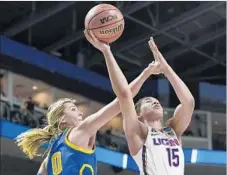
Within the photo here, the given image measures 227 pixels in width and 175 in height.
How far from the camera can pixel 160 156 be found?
4.32 metres

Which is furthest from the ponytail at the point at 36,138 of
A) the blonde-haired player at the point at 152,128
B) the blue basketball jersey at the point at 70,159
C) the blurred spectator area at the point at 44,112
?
the blurred spectator area at the point at 44,112

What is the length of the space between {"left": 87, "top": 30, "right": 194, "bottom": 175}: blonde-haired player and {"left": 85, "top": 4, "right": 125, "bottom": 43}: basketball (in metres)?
0.13

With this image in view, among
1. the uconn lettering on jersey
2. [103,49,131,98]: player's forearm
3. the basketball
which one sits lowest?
the uconn lettering on jersey

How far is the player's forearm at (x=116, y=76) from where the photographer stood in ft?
13.1

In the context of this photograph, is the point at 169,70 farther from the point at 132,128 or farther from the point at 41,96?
the point at 41,96

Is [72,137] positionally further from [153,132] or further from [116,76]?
[153,132]

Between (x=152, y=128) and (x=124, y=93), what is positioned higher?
(x=124, y=93)

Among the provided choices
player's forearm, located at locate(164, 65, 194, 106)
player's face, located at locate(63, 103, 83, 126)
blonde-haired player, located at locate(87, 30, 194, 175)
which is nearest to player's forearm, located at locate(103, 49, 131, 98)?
blonde-haired player, located at locate(87, 30, 194, 175)

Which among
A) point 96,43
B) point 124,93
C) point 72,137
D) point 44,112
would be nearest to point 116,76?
point 124,93

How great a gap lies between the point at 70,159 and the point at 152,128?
2.73 feet

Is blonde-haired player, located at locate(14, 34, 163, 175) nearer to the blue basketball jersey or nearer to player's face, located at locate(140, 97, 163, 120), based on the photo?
the blue basketball jersey

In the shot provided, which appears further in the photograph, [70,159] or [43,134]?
[43,134]

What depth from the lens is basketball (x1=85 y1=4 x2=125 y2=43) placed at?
4.30 m

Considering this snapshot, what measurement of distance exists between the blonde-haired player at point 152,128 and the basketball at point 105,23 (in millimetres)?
131
